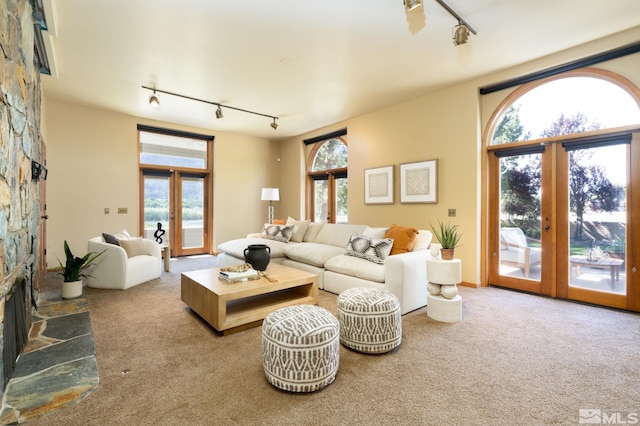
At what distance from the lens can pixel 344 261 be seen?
144 inches

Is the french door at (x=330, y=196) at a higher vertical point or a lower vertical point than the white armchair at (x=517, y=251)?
higher

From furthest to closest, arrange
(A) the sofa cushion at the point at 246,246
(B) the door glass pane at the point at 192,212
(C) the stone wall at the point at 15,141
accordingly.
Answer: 1. (B) the door glass pane at the point at 192,212
2. (A) the sofa cushion at the point at 246,246
3. (C) the stone wall at the point at 15,141

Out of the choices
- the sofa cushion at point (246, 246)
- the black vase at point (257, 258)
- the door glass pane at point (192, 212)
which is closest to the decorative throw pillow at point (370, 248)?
the black vase at point (257, 258)

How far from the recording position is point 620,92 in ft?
10.4

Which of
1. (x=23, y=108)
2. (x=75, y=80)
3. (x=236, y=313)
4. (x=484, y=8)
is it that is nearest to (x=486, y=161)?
(x=484, y=8)

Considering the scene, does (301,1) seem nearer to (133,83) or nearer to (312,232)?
(133,83)

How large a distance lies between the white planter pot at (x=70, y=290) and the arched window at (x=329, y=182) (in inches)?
173

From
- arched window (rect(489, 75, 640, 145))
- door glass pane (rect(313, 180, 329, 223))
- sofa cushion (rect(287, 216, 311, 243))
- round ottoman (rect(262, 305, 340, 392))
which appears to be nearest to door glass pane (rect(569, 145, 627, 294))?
arched window (rect(489, 75, 640, 145))

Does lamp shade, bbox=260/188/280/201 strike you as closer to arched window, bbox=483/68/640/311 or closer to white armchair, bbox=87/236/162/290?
white armchair, bbox=87/236/162/290

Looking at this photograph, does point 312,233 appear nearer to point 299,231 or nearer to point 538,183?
point 299,231

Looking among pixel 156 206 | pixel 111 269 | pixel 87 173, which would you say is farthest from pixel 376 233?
pixel 87 173

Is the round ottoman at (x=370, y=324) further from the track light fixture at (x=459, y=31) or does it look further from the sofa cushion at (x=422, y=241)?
the track light fixture at (x=459, y=31)

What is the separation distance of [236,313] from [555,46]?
4366 millimetres

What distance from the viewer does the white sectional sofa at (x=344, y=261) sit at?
9.99 ft
